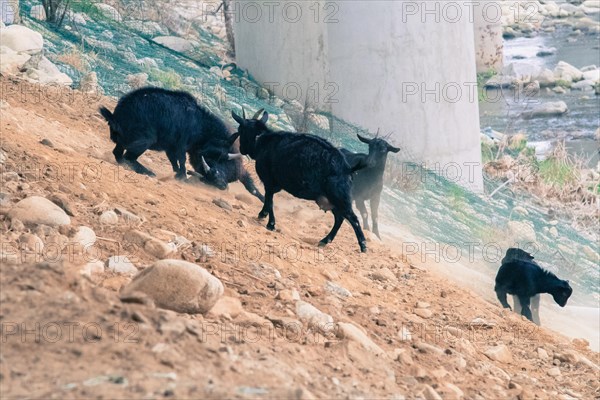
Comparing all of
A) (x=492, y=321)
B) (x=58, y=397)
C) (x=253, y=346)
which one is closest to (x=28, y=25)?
(x=492, y=321)

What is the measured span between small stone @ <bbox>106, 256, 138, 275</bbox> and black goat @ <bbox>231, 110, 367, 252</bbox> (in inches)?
83.8

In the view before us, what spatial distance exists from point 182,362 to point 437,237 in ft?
24.3

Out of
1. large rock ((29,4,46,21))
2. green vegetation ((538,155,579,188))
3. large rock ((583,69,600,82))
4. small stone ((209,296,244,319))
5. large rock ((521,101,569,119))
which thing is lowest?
large rock ((583,69,600,82))

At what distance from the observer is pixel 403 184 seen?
1320 cm

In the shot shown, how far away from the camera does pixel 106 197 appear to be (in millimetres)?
7738

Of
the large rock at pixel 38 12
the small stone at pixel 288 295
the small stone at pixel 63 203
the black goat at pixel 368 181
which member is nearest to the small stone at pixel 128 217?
the small stone at pixel 63 203

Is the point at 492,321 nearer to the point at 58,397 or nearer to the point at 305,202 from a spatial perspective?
the point at 305,202

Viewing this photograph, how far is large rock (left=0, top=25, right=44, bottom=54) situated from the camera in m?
11.2

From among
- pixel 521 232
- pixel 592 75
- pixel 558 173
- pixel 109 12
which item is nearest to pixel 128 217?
pixel 521 232

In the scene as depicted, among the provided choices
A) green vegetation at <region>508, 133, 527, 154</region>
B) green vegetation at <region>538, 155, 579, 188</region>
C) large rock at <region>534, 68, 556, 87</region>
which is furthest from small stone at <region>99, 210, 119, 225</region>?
large rock at <region>534, 68, 556, 87</region>

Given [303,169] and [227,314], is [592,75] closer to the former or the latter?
[303,169]

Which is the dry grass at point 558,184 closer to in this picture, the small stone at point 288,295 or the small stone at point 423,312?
the small stone at point 423,312

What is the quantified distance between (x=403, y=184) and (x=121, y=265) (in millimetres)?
7024

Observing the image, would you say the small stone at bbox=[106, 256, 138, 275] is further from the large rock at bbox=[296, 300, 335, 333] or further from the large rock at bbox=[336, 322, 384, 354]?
the large rock at bbox=[336, 322, 384, 354]
